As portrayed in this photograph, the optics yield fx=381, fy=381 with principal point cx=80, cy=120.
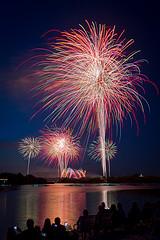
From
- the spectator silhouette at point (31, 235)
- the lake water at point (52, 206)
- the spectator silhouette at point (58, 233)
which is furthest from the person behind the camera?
the lake water at point (52, 206)

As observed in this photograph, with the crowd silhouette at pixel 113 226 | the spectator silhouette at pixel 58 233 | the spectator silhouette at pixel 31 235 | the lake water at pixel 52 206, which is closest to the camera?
the spectator silhouette at pixel 31 235

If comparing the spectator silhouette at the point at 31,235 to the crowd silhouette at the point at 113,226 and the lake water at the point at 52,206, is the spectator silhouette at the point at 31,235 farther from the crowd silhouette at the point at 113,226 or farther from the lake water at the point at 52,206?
the lake water at the point at 52,206

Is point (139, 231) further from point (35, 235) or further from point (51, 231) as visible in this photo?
point (35, 235)

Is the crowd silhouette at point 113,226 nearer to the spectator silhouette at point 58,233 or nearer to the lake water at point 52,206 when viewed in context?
the spectator silhouette at point 58,233

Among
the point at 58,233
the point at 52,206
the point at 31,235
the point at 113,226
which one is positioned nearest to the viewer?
the point at 31,235

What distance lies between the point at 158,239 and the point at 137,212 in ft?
14.0

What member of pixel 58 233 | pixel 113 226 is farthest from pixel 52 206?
pixel 58 233

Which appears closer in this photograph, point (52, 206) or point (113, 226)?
point (113, 226)

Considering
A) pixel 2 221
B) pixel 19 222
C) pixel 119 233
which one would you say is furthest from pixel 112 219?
pixel 2 221

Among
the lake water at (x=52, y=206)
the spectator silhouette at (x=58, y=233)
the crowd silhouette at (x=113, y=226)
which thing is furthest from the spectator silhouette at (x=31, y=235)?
the lake water at (x=52, y=206)

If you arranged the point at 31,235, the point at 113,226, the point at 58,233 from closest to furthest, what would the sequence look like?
the point at 31,235 → the point at 58,233 → the point at 113,226

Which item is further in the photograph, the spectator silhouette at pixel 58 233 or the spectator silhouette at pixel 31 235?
the spectator silhouette at pixel 58 233

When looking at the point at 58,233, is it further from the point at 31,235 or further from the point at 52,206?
the point at 52,206

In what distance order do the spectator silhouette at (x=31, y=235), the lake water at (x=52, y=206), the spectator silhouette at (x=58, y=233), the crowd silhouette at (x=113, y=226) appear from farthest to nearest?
the lake water at (x=52, y=206) → the crowd silhouette at (x=113, y=226) → the spectator silhouette at (x=58, y=233) → the spectator silhouette at (x=31, y=235)
